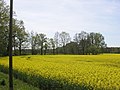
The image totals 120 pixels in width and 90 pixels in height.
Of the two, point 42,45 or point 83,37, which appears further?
point 83,37

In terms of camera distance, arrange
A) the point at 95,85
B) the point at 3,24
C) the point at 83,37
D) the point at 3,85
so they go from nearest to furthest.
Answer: the point at 95,85 < the point at 3,85 < the point at 3,24 < the point at 83,37

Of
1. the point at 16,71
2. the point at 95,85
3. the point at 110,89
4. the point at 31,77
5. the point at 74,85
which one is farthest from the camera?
the point at 16,71

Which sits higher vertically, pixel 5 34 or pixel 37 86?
pixel 5 34

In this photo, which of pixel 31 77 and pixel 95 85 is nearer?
pixel 95 85

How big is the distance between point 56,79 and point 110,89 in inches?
185

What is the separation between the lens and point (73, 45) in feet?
363

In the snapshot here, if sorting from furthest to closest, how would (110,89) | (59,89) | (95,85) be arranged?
(59,89) < (95,85) < (110,89)

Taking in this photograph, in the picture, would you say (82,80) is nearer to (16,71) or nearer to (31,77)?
(31,77)

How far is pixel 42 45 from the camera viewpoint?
106000 mm

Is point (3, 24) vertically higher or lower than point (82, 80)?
higher

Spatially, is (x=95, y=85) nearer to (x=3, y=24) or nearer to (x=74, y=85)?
(x=74, y=85)

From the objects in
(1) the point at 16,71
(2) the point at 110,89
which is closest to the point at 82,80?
(2) the point at 110,89

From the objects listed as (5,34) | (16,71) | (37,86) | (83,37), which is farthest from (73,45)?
(37,86)

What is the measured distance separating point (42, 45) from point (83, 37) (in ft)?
64.4
